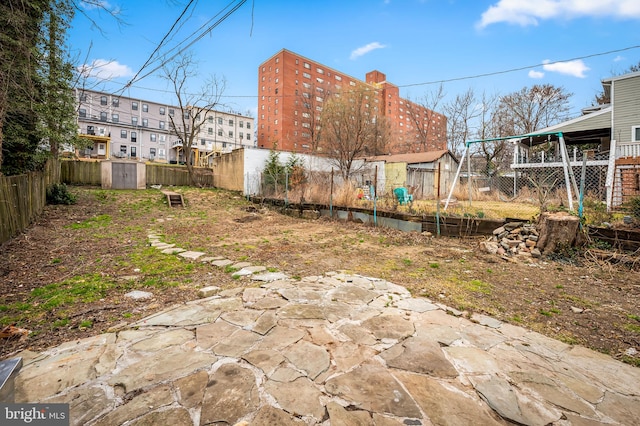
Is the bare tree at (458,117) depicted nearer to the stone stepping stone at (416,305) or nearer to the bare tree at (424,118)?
the bare tree at (424,118)

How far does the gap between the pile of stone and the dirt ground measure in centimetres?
29

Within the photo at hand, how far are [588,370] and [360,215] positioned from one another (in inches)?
285

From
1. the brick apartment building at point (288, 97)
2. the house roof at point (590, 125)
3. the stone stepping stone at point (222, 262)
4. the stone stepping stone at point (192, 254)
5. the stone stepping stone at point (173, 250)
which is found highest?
the brick apartment building at point (288, 97)

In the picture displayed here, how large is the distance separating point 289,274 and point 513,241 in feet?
15.7

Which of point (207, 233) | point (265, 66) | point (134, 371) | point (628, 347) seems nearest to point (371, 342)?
point (134, 371)

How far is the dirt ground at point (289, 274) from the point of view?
108 inches

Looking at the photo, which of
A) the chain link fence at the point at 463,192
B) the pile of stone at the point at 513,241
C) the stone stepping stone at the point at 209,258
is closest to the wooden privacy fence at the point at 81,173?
the chain link fence at the point at 463,192

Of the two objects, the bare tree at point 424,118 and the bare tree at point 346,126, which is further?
the bare tree at point 424,118

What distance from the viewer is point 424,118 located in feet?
102

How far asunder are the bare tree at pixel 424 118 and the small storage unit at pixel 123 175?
80.3 feet

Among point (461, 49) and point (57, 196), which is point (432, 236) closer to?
point (461, 49)

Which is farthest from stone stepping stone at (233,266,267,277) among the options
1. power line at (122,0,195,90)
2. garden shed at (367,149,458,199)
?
garden shed at (367,149,458,199)

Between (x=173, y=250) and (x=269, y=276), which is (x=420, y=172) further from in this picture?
(x=269, y=276)

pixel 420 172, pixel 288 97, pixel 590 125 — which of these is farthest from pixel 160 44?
pixel 288 97
